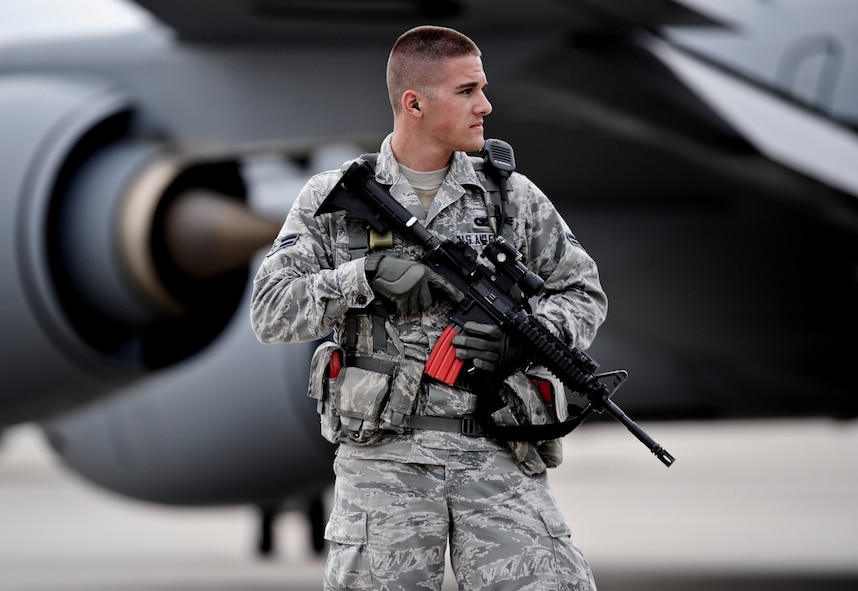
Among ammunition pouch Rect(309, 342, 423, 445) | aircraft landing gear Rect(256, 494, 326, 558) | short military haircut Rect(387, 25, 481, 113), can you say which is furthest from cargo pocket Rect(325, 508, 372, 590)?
aircraft landing gear Rect(256, 494, 326, 558)

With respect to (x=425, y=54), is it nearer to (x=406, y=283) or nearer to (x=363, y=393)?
(x=406, y=283)

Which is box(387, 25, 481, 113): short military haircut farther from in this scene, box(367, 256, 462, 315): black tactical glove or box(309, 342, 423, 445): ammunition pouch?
box(309, 342, 423, 445): ammunition pouch

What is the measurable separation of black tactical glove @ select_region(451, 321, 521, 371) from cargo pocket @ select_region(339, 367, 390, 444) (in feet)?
0.56

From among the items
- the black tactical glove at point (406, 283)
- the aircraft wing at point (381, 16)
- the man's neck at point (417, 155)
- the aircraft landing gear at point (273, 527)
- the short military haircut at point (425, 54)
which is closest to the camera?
the black tactical glove at point (406, 283)

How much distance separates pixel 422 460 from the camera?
2.78 meters

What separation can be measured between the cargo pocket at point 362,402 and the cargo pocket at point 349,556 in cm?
16

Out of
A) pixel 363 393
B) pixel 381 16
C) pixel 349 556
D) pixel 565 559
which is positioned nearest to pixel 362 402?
pixel 363 393

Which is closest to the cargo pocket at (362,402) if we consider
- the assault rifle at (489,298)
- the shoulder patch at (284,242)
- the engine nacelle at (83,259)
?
the assault rifle at (489,298)

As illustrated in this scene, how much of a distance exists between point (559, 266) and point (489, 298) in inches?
9.1

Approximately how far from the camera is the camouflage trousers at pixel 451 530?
2.73 metres

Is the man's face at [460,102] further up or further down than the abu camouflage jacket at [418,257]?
further up

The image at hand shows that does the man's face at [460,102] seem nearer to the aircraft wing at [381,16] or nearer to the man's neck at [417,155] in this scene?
the man's neck at [417,155]

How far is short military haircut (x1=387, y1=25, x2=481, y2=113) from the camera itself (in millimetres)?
2793

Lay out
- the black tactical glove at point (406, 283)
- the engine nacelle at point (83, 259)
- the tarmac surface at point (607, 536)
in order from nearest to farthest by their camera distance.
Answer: the black tactical glove at point (406, 283)
the engine nacelle at point (83, 259)
the tarmac surface at point (607, 536)
